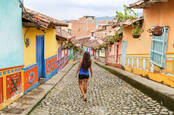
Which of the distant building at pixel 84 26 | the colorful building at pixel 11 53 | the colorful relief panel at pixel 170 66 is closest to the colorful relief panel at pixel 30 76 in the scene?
the colorful building at pixel 11 53

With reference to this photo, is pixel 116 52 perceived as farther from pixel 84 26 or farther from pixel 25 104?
pixel 84 26

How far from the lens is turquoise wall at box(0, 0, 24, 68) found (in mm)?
4613

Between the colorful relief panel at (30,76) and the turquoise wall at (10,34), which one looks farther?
the colorful relief panel at (30,76)

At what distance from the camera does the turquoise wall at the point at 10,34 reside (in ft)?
15.1

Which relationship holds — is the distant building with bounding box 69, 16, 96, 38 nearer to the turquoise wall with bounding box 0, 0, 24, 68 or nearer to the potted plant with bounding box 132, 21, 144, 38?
the potted plant with bounding box 132, 21, 144, 38

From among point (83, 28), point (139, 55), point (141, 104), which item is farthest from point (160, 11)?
→ point (83, 28)

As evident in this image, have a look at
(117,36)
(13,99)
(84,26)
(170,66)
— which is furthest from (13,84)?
(84,26)

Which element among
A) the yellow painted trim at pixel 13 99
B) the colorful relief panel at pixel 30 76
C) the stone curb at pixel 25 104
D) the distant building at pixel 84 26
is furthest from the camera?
the distant building at pixel 84 26

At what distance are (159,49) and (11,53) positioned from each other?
212 inches

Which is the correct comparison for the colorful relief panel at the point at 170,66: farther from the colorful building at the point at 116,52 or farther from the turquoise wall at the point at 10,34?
the colorful building at the point at 116,52

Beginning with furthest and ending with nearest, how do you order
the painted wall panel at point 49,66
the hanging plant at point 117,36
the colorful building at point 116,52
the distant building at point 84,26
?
the distant building at point 84,26 → the colorful building at point 116,52 → the hanging plant at point 117,36 → the painted wall panel at point 49,66

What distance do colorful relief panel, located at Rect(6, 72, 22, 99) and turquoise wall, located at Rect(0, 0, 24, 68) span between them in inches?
14.3

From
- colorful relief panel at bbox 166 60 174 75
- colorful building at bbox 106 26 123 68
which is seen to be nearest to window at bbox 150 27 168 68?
colorful relief panel at bbox 166 60 174 75

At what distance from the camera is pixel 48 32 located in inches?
392
